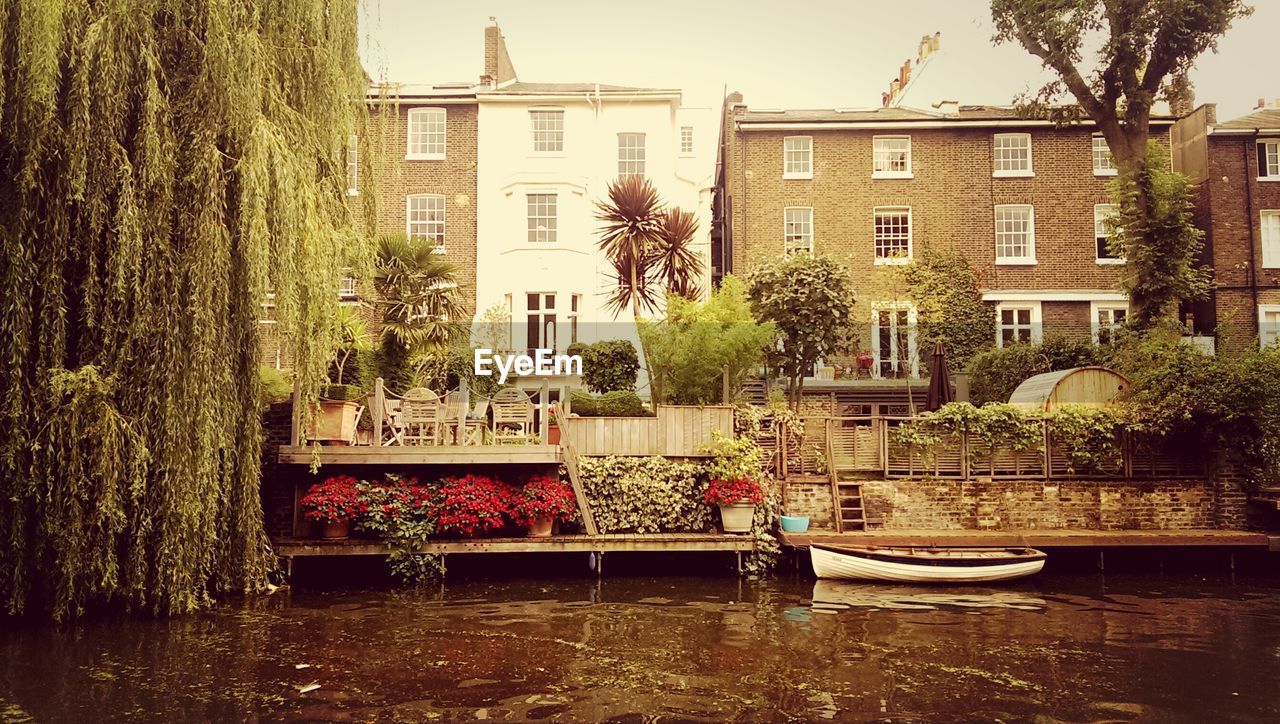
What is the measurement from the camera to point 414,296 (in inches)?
795

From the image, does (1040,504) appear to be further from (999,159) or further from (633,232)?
(999,159)

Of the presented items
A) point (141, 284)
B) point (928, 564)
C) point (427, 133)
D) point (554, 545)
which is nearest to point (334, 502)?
point (554, 545)

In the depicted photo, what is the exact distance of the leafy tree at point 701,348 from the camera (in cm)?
1827

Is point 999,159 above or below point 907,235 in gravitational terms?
above

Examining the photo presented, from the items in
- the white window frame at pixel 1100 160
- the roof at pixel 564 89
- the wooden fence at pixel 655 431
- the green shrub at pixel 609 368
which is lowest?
the wooden fence at pixel 655 431

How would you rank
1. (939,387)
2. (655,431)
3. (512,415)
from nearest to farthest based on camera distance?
(512,415)
(655,431)
(939,387)

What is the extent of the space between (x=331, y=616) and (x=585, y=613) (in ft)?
10.8

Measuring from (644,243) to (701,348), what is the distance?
441cm

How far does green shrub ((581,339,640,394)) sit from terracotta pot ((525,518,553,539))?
5.41 meters

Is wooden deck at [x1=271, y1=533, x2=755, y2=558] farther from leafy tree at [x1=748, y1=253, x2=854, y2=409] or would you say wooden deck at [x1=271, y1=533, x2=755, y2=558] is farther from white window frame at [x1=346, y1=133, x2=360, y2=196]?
leafy tree at [x1=748, y1=253, x2=854, y2=409]

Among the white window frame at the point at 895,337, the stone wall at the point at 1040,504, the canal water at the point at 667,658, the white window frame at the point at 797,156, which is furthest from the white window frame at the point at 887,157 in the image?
the canal water at the point at 667,658

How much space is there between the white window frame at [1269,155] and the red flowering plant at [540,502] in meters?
25.3

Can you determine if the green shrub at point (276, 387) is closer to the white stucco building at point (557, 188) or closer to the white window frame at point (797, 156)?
the white stucco building at point (557, 188)

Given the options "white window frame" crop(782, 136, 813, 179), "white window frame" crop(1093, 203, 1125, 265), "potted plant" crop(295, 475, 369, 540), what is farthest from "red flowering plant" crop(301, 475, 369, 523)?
"white window frame" crop(1093, 203, 1125, 265)
